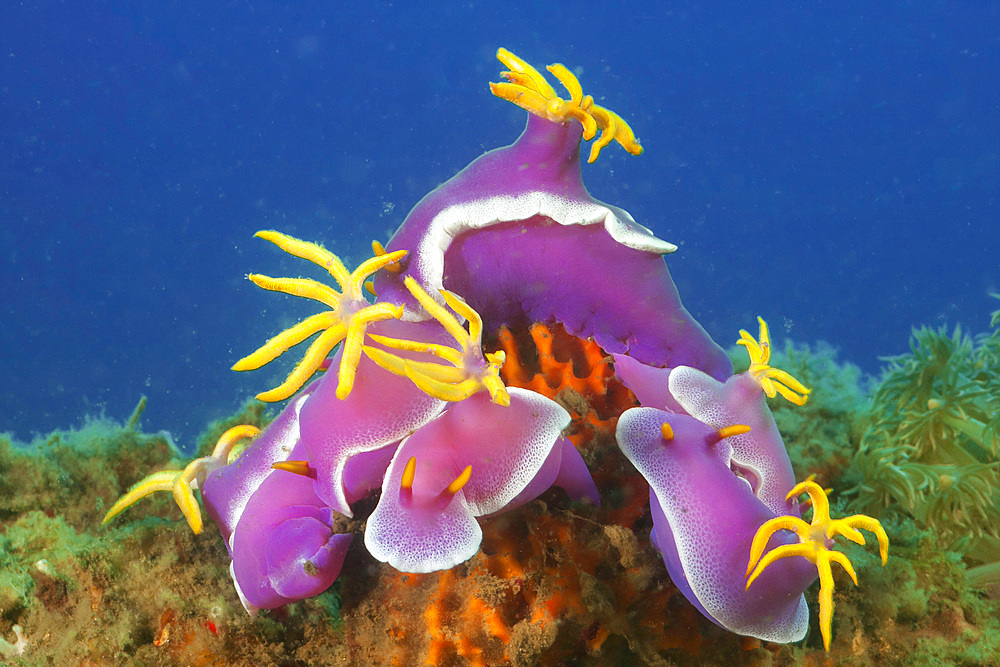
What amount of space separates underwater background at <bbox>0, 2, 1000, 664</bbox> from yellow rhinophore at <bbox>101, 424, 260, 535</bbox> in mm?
11335

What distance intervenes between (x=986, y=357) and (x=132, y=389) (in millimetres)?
20246

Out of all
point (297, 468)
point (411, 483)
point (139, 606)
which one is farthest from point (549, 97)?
point (139, 606)

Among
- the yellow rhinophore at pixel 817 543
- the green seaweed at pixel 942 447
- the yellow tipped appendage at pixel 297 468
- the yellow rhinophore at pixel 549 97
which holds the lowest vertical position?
the yellow tipped appendage at pixel 297 468

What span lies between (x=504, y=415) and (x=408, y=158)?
67.5 ft

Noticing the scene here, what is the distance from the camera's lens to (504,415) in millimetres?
1025

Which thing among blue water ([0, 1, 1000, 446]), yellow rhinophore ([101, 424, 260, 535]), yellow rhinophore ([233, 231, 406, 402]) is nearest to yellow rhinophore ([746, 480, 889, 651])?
yellow rhinophore ([233, 231, 406, 402])

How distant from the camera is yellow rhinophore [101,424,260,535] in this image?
4.25 feet

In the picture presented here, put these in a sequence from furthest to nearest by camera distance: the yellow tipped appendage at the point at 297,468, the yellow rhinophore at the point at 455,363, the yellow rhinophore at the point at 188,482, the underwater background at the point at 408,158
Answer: the underwater background at the point at 408,158 → the yellow rhinophore at the point at 188,482 → the yellow tipped appendage at the point at 297,468 → the yellow rhinophore at the point at 455,363

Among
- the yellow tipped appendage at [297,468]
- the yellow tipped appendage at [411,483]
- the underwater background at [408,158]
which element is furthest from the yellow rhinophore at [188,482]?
the underwater background at [408,158]

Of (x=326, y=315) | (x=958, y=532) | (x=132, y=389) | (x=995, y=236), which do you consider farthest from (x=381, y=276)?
(x=995, y=236)

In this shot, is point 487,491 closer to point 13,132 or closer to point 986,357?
point 986,357

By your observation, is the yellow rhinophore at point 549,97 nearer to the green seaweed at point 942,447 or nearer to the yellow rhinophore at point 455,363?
the yellow rhinophore at point 455,363

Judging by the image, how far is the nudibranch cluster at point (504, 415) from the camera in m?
0.99

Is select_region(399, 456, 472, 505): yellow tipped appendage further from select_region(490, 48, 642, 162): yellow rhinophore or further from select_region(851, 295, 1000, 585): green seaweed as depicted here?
select_region(851, 295, 1000, 585): green seaweed
